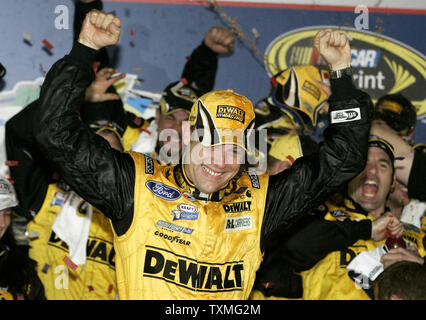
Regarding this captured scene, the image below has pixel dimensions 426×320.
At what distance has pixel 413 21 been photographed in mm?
5016

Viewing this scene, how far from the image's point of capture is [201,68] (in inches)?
185

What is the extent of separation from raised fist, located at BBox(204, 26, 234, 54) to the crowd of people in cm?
1

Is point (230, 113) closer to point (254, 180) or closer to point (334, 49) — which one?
point (254, 180)

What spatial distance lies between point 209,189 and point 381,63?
9.98 feet

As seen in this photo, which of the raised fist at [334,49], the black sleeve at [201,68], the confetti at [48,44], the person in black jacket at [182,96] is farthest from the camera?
the black sleeve at [201,68]

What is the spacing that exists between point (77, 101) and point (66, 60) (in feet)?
0.56

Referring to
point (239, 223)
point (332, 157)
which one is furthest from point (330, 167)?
point (239, 223)

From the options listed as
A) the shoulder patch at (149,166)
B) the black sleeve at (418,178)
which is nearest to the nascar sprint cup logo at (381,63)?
the black sleeve at (418,178)

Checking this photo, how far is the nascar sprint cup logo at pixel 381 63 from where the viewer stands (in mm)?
4965

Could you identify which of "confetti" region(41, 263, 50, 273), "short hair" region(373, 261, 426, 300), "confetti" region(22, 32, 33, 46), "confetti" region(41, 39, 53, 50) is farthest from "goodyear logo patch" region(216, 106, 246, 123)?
"confetti" region(22, 32, 33, 46)

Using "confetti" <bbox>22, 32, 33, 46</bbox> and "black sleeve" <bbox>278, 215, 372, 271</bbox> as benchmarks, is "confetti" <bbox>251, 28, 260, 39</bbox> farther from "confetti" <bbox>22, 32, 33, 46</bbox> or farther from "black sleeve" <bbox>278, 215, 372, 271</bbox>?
"black sleeve" <bbox>278, 215, 372, 271</bbox>

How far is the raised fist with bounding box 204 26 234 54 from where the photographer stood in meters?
4.70

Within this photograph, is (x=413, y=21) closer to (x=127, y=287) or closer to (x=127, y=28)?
(x=127, y=28)

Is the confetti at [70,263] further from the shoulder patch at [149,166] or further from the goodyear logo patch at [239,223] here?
the goodyear logo patch at [239,223]
